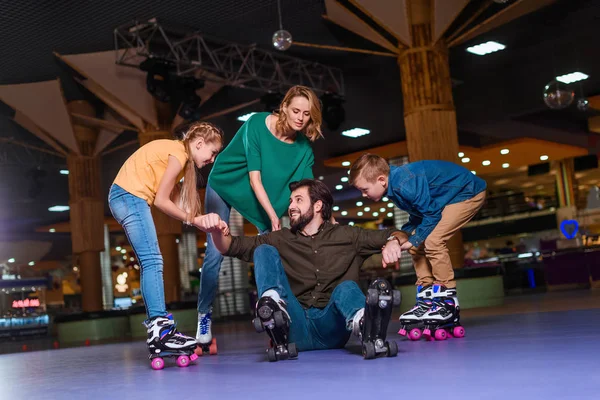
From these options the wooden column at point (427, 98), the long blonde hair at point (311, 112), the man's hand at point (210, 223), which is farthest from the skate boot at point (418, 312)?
the wooden column at point (427, 98)

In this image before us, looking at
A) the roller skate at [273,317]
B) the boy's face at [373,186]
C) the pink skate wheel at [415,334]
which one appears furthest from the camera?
the pink skate wheel at [415,334]

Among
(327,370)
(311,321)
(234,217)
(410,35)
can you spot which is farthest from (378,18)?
(234,217)

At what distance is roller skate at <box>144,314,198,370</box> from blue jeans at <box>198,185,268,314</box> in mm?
540

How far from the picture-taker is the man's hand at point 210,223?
295cm

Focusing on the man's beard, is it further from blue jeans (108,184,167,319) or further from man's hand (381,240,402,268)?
blue jeans (108,184,167,319)

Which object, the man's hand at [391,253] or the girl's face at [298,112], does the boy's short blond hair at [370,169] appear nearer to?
the girl's face at [298,112]

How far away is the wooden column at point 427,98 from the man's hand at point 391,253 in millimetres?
6432

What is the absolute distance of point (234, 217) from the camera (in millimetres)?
20031

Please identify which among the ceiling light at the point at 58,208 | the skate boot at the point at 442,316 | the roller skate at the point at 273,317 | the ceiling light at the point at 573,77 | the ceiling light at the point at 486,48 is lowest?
the skate boot at the point at 442,316

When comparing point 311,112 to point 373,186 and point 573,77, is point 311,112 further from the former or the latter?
point 573,77

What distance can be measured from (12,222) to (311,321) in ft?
84.5

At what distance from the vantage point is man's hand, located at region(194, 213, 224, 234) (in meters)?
2.95

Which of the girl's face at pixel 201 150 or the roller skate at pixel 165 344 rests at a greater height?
the girl's face at pixel 201 150

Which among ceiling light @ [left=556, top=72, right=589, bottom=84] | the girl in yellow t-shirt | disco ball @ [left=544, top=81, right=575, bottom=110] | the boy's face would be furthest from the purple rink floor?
ceiling light @ [left=556, top=72, right=589, bottom=84]
